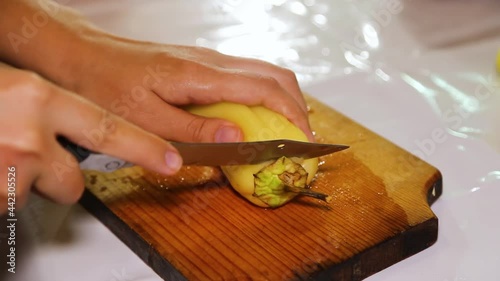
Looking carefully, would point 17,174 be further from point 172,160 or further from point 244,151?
point 244,151

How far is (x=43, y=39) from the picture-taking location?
4.84 ft

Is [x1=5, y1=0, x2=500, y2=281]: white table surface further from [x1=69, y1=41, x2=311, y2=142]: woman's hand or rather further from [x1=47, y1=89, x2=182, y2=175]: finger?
[x1=47, y1=89, x2=182, y2=175]: finger

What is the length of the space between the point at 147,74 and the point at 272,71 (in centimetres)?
26

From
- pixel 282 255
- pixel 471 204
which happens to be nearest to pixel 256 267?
pixel 282 255

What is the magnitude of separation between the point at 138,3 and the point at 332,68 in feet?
2.29

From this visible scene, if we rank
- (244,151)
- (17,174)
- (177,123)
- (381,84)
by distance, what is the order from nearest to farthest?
(17,174) < (244,151) < (177,123) < (381,84)

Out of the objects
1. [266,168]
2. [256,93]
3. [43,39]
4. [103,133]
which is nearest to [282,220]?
[266,168]

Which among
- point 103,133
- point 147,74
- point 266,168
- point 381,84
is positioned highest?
point 103,133

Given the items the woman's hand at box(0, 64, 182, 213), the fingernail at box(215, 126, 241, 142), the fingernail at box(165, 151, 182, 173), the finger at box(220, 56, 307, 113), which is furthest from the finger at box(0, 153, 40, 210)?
the finger at box(220, 56, 307, 113)

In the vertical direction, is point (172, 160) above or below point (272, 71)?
above

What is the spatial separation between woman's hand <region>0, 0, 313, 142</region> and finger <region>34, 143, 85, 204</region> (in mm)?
354

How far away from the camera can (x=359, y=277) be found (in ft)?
4.09

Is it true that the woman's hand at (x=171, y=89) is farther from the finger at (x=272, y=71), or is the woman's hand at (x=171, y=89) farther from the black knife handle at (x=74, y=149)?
the black knife handle at (x=74, y=149)

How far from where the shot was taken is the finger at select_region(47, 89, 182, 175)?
0.96m
